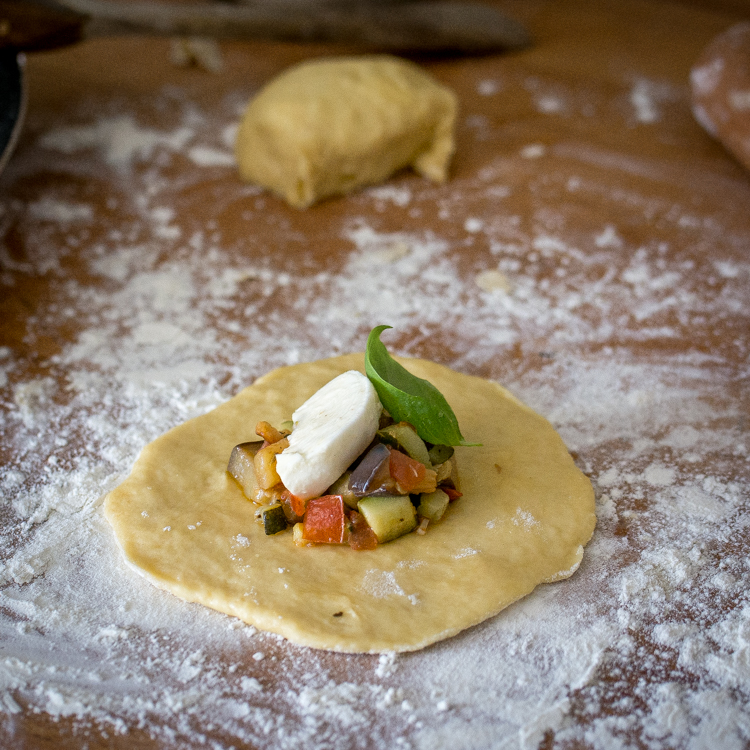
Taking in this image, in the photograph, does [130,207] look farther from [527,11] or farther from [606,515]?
[527,11]

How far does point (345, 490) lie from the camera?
5.46 ft

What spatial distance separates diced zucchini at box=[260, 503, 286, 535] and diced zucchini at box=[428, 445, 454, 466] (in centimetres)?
36

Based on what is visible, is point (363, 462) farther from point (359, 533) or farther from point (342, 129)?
point (342, 129)

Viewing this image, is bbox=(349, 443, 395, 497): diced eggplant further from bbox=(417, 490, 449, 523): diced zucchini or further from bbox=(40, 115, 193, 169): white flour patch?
bbox=(40, 115, 193, 169): white flour patch

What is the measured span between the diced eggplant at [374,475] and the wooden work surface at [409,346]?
35 cm

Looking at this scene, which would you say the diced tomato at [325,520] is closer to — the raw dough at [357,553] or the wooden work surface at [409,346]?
the raw dough at [357,553]

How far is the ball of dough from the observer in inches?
128

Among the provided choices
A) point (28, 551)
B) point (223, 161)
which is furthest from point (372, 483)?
point (223, 161)

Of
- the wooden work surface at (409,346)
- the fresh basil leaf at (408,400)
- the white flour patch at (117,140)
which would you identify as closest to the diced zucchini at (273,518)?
the wooden work surface at (409,346)

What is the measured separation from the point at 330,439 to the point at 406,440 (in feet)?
0.61

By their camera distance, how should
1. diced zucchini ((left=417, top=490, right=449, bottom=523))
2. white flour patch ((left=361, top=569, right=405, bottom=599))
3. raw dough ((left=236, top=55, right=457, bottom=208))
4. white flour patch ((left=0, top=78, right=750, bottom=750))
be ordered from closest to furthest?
white flour patch ((left=0, top=78, right=750, bottom=750))
white flour patch ((left=361, top=569, right=405, bottom=599))
diced zucchini ((left=417, top=490, right=449, bottom=523))
raw dough ((left=236, top=55, right=457, bottom=208))

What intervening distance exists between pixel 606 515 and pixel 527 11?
3.85 meters

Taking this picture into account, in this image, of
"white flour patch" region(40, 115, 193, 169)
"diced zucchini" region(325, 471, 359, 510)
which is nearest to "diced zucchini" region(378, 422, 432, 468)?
"diced zucchini" region(325, 471, 359, 510)

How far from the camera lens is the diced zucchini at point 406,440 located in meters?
1.69
